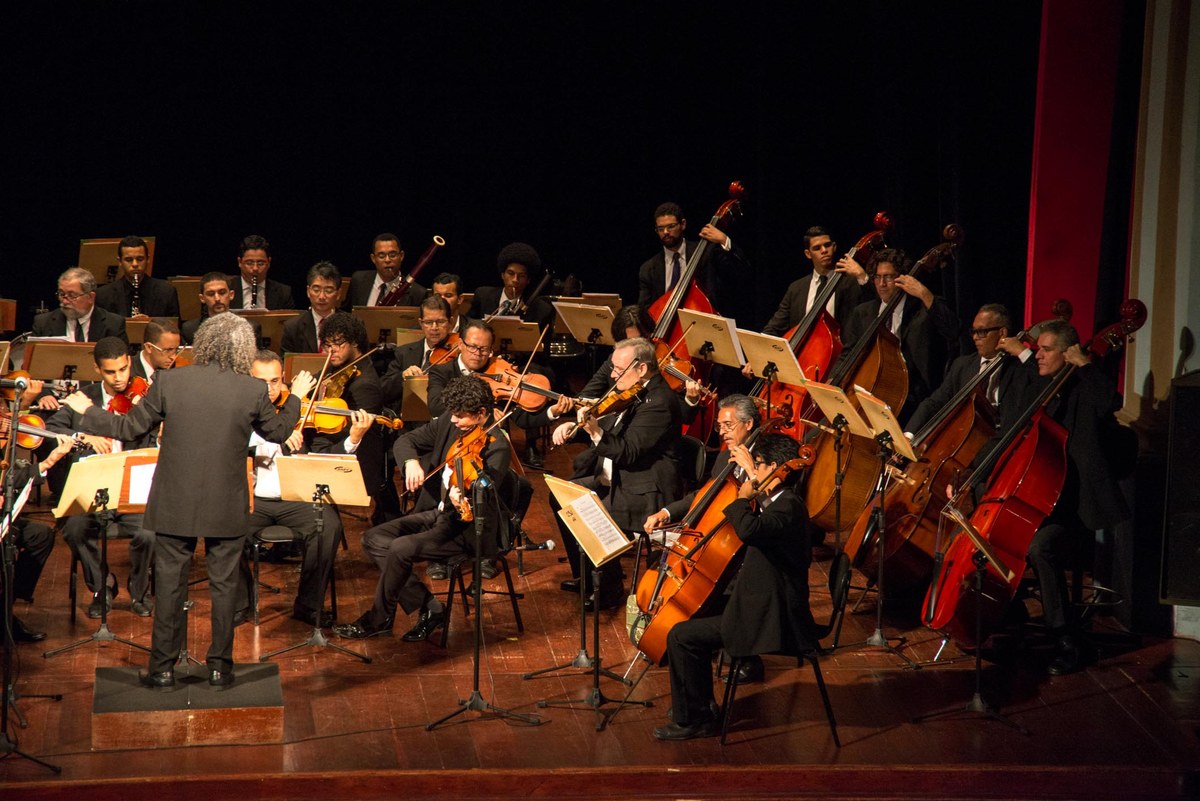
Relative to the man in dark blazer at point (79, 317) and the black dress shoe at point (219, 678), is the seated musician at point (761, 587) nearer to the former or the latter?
the black dress shoe at point (219, 678)

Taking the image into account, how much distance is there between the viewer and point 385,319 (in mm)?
7672

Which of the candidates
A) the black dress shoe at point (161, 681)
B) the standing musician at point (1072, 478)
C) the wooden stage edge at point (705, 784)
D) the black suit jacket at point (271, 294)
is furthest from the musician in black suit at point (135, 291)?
the standing musician at point (1072, 478)

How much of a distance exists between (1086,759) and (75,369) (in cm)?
482

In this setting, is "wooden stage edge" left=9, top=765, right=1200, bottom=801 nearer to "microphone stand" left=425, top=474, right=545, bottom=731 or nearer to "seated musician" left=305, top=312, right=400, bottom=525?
"microphone stand" left=425, top=474, right=545, bottom=731

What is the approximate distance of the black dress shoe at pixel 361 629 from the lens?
19.8 ft

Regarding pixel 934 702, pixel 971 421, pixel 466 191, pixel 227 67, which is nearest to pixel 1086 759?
pixel 934 702

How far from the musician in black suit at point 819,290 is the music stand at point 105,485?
11.9ft

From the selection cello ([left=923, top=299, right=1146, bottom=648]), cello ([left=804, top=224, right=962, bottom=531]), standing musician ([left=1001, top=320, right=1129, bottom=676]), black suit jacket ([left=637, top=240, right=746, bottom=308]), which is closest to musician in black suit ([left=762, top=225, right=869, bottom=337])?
black suit jacket ([left=637, top=240, right=746, bottom=308])

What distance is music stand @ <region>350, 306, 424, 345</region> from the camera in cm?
762

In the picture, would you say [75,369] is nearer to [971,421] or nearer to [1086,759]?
[971,421]

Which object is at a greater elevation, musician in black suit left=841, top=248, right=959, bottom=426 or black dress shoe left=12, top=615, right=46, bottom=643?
musician in black suit left=841, top=248, right=959, bottom=426

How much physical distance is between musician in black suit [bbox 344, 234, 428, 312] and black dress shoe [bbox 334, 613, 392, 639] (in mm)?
2605

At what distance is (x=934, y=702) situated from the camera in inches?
217

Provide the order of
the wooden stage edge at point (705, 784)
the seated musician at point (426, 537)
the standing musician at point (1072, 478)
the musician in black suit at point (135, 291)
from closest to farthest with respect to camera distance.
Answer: the wooden stage edge at point (705, 784) < the standing musician at point (1072, 478) < the seated musician at point (426, 537) < the musician in black suit at point (135, 291)
